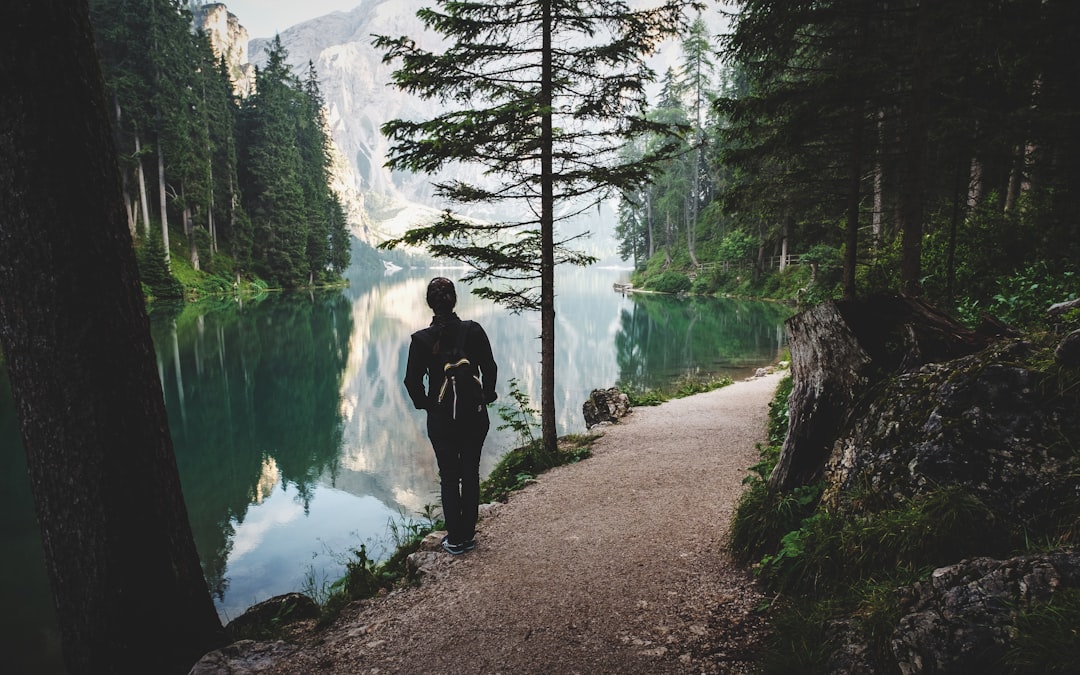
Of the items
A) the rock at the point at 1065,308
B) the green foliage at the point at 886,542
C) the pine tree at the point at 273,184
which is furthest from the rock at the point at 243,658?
the pine tree at the point at 273,184

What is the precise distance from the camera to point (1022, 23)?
243 inches

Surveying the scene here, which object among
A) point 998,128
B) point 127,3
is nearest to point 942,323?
point 998,128

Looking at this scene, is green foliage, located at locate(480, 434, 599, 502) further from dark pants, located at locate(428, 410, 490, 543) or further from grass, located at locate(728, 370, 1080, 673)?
grass, located at locate(728, 370, 1080, 673)

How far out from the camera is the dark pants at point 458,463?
424 centimetres

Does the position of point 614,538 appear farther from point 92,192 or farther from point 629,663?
point 92,192

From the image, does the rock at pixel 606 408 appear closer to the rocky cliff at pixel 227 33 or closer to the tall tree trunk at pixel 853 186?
the tall tree trunk at pixel 853 186

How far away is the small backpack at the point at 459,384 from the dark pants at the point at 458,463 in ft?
0.30

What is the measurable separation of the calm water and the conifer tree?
16.1 feet

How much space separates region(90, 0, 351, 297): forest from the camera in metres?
37.3

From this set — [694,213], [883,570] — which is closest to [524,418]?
[883,570]

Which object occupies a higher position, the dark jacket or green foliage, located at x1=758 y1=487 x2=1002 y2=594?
the dark jacket

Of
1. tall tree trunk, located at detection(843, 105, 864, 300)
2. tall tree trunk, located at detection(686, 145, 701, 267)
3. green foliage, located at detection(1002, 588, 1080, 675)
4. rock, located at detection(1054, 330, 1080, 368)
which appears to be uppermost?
tall tree trunk, located at detection(686, 145, 701, 267)

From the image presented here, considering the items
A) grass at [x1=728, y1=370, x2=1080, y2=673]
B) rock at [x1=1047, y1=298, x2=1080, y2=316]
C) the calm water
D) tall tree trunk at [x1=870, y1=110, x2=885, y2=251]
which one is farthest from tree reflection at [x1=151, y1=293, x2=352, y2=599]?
tall tree trunk at [x1=870, y1=110, x2=885, y2=251]

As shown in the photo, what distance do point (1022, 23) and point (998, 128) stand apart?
118cm
